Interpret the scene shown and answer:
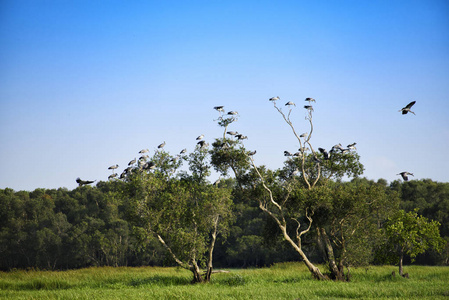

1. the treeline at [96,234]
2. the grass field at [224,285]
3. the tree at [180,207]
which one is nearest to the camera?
the grass field at [224,285]

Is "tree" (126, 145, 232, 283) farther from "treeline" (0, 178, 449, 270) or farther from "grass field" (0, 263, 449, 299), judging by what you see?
"treeline" (0, 178, 449, 270)

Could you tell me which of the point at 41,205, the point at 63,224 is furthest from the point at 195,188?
the point at 41,205

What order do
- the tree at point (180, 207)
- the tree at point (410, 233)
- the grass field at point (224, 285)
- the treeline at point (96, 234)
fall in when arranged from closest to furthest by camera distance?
the grass field at point (224, 285) → the tree at point (180, 207) → the tree at point (410, 233) → the treeline at point (96, 234)

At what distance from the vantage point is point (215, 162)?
30234 millimetres

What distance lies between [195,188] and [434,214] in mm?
41889

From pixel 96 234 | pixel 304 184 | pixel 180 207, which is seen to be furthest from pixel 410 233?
pixel 96 234

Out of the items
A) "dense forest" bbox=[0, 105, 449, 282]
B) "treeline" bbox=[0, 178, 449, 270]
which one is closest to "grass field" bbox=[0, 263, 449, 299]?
"dense forest" bbox=[0, 105, 449, 282]

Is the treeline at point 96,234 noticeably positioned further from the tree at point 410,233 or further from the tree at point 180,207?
the tree at point 180,207

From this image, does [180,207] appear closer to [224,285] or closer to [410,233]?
[224,285]

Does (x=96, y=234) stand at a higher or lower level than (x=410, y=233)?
lower

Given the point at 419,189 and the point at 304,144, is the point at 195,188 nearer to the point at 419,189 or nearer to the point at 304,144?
the point at 304,144

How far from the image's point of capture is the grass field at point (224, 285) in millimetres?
22531

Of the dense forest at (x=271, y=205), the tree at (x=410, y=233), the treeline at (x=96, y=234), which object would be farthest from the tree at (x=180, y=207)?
the treeline at (x=96, y=234)

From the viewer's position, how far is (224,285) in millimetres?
28266
